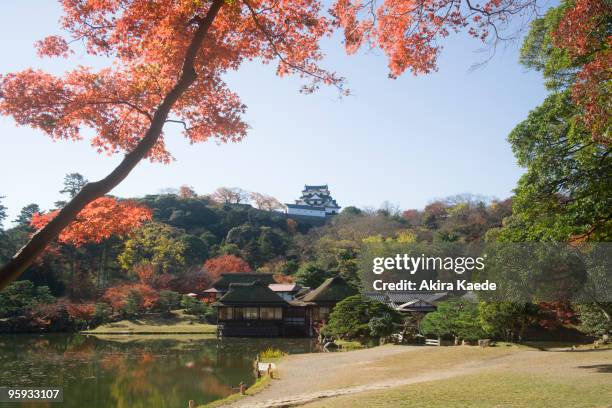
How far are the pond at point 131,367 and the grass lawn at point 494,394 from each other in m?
5.18

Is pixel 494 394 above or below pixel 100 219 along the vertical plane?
below

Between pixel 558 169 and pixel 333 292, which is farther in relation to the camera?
pixel 333 292

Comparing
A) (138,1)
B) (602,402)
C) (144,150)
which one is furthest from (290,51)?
(602,402)

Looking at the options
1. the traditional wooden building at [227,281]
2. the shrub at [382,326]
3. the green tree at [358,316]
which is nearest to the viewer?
the shrub at [382,326]

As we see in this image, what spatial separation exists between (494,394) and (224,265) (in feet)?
130

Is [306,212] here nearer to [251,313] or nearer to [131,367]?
[251,313]

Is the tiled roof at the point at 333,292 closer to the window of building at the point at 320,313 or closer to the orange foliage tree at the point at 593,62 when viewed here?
the window of building at the point at 320,313

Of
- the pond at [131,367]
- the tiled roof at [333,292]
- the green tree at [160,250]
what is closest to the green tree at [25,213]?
the green tree at [160,250]

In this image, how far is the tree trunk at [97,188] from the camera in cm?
405

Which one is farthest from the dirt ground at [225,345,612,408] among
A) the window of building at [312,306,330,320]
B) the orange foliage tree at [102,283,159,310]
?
the orange foliage tree at [102,283,159,310]

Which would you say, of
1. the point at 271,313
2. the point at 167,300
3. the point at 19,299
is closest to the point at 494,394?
the point at 271,313

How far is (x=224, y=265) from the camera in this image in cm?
4600

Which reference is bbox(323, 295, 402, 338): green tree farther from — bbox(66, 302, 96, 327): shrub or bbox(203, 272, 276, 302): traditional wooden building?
bbox(203, 272, 276, 302): traditional wooden building

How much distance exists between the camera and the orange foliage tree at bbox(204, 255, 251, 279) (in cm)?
4509
